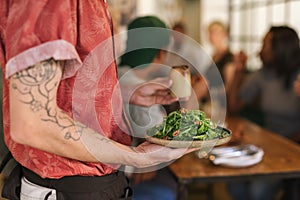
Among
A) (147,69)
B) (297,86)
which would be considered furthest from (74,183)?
(297,86)

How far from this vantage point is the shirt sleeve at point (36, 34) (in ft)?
2.82

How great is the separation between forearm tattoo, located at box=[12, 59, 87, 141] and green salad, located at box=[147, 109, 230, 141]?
288mm

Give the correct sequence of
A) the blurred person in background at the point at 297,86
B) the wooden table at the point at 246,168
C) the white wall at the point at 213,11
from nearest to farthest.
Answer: the wooden table at the point at 246,168
the blurred person in background at the point at 297,86
the white wall at the point at 213,11

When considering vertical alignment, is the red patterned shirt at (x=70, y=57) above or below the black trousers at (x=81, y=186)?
above

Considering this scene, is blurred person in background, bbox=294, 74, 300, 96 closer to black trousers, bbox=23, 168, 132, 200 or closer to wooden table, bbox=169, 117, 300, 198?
wooden table, bbox=169, 117, 300, 198

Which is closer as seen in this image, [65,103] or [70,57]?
[70,57]

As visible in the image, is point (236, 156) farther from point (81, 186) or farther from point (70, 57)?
point (70, 57)

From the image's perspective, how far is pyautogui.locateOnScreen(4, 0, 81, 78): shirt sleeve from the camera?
860 millimetres

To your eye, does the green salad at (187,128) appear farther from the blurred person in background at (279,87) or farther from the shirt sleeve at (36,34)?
the blurred person in background at (279,87)

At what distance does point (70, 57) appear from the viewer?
0.89 meters

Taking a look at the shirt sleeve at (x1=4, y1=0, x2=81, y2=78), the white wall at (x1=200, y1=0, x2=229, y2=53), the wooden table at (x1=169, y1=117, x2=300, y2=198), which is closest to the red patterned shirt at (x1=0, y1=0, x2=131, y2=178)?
the shirt sleeve at (x1=4, y1=0, x2=81, y2=78)

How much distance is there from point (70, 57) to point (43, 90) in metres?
0.09

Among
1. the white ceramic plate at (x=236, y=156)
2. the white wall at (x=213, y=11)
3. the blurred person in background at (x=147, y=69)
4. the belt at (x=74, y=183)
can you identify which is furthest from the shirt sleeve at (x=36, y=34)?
the white wall at (x=213, y=11)

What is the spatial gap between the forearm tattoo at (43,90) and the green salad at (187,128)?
29 cm
